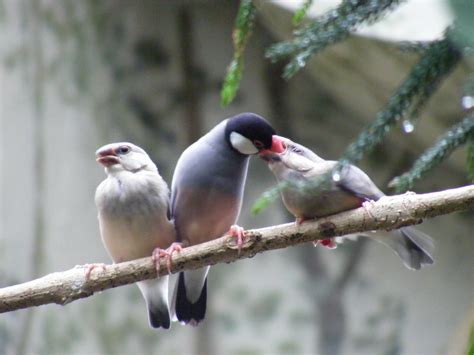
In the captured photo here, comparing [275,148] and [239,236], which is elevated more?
[275,148]

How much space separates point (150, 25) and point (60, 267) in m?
0.86

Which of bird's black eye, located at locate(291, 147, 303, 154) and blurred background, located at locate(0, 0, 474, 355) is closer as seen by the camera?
bird's black eye, located at locate(291, 147, 303, 154)

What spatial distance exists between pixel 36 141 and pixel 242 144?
5.30ft

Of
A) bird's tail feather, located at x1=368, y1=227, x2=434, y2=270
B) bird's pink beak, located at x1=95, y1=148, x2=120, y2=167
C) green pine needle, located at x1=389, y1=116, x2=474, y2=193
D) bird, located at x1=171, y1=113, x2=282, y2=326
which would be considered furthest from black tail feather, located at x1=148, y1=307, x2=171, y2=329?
green pine needle, located at x1=389, y1=116, x2=474, y2=193

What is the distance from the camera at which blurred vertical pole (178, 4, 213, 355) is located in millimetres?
2457

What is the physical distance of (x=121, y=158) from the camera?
1062 mm

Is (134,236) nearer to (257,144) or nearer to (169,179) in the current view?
(257,144)

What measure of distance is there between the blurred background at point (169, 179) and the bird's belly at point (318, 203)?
1.49 metres

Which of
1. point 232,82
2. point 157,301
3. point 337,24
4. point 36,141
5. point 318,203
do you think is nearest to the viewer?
point 337,24

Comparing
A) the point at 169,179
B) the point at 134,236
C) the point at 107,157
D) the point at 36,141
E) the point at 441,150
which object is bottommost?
the point at 441,150

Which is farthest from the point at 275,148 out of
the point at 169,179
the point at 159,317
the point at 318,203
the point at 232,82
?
the point at 169,179

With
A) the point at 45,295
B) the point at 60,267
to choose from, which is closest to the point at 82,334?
the point at 60,267

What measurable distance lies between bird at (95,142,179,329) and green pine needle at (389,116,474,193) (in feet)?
1.32

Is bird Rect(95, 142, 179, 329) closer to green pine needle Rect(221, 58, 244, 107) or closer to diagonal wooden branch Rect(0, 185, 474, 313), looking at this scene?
diagonal wooden branch Rect(0, 185, 474, 313)
